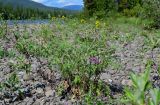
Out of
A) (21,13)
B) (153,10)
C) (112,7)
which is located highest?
(153,10)

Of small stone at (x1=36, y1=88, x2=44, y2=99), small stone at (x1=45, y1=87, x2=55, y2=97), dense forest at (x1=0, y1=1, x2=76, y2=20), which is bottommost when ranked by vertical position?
dense forest at (x1=0, y1=1, x2=76, y2=20)

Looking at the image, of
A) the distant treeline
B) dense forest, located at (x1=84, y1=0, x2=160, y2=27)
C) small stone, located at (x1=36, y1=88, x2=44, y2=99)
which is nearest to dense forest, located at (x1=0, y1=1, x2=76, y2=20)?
the distant treeline

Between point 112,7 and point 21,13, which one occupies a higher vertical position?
point 112,7

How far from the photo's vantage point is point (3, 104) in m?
5.77

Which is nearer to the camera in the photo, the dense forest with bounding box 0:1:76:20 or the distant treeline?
the distant treeline

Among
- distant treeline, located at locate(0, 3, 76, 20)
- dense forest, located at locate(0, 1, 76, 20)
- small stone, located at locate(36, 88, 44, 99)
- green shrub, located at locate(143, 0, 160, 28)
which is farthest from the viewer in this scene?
green shrub, located at locate(143, 0, 160, 28)

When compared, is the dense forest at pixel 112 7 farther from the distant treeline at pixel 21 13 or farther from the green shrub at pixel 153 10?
the green shrub at pixel 153 10

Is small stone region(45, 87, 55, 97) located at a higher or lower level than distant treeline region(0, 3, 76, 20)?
higher

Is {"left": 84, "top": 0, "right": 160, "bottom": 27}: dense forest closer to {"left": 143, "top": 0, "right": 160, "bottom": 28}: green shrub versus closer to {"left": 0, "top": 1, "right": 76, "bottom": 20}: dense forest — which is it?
{"left": 0, "top": 1, "right": 76, "bottom": 20}: dense forest

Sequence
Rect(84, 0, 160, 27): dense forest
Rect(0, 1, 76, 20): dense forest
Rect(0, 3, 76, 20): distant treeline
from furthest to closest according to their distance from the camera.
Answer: Rect(84, 0, 160, 27): dense forest
Rect(0, 1, 76, 20): dense forest
Rect(0, 3, 76, 20): distant treeline

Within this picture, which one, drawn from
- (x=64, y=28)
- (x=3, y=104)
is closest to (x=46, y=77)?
(x=3, y=104)

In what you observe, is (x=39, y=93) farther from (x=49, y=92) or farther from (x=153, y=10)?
(x=153, y=10)

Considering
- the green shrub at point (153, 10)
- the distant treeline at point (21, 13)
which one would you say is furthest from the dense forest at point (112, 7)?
the green shrub at point (153, 10)

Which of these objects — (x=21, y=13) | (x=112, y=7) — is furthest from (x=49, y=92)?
(x=21, y=13)
